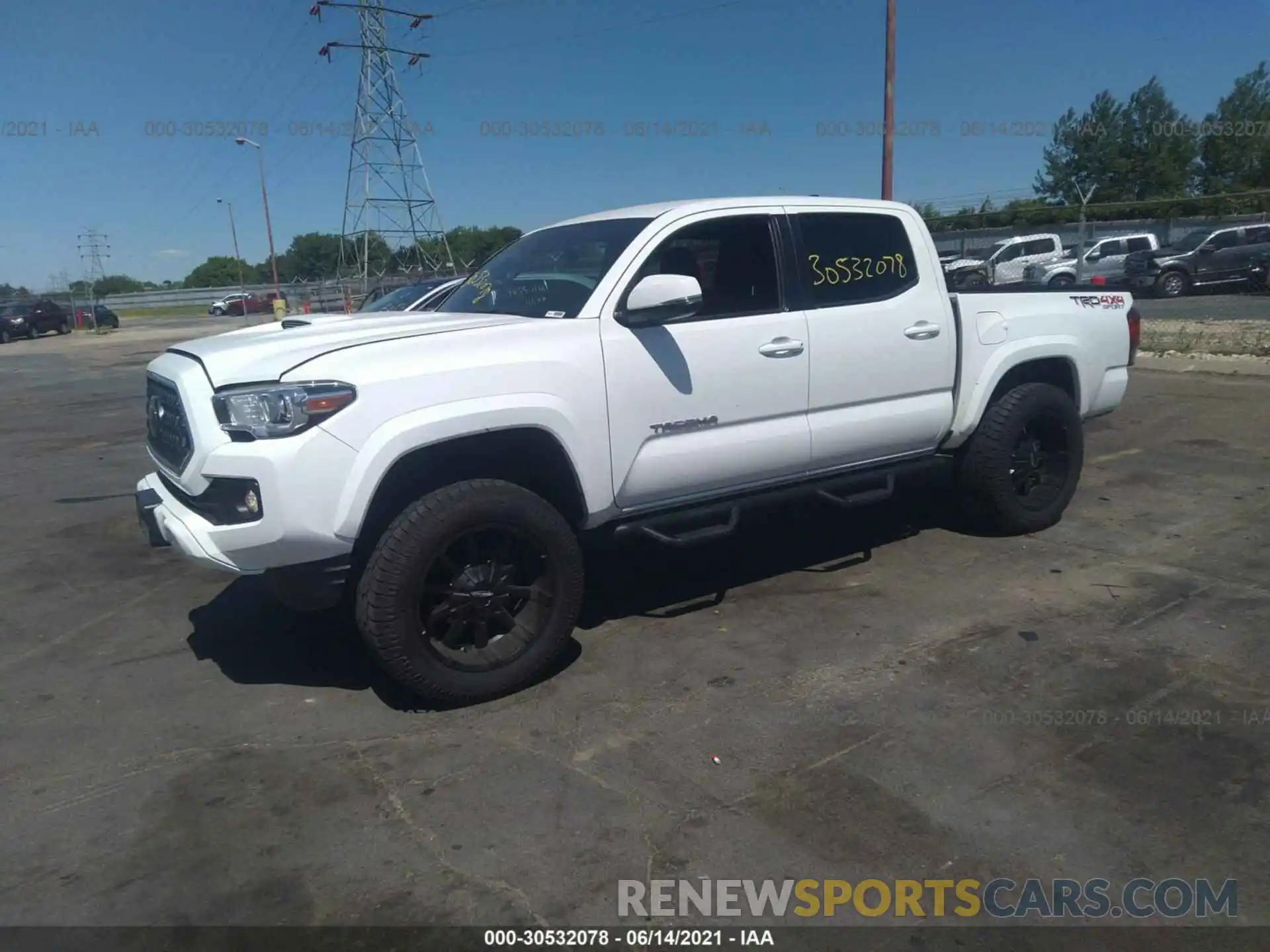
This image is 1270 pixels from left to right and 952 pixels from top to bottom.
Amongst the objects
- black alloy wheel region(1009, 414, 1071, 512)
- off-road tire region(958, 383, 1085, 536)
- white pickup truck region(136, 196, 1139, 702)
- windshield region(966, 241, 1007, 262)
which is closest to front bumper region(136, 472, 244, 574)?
white pickup truck region(136, 196, 1139, 702)

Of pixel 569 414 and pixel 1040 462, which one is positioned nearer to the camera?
pixel 569 414

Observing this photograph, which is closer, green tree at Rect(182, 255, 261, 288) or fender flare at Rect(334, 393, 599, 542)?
fender flare at Rect(334, 393, 599, 542)

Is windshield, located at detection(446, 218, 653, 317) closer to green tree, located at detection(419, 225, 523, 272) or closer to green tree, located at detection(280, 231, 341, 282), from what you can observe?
green tree, located at detection(419, 225, 523, 272)

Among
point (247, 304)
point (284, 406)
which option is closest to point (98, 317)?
point (247, 304)

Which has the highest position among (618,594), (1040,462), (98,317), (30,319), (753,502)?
(30,319)

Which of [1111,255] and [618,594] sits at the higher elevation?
[1111,255]

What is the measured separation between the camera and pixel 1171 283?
24.9 meters

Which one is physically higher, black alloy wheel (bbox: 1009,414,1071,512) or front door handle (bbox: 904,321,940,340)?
front door handle (bbox: 904,321,940,340)

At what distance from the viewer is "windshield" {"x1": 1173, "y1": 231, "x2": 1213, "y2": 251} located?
25438 mm

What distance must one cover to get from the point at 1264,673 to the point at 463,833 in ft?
10.5

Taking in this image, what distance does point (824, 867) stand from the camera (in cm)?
281

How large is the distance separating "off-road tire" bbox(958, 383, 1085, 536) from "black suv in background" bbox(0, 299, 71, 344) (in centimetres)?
4271

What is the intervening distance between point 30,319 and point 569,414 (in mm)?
43807

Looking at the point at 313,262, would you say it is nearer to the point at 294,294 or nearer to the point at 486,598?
the point at 294,294
